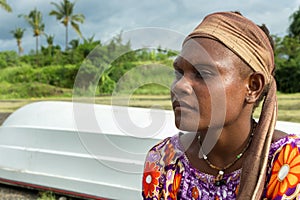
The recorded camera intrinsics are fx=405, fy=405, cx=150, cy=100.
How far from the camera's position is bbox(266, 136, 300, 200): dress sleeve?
3.76 feet

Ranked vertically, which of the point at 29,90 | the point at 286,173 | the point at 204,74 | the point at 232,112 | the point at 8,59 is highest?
the point at 204,74

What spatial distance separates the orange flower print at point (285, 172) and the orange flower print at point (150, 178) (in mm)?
373

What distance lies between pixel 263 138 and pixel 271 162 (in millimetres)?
97

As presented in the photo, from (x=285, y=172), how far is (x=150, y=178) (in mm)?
448

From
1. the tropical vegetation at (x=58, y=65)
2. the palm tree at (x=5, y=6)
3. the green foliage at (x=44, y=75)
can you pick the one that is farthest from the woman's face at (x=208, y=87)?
the green foliage at (x=44, y=75)

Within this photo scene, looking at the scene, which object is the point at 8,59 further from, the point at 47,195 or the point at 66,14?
the point at 47,195

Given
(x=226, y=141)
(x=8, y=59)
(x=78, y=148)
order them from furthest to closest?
(x=8, y=59), (x=78, y=148), (x=226, y=141)

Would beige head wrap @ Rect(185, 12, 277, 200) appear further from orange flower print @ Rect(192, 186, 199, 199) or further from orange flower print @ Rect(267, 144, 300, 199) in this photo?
orange flower print @ Rect(192, 186, 199, 199)

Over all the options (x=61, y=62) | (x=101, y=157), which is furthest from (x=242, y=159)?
(x=61, y=62)

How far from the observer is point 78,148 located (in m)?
4.19

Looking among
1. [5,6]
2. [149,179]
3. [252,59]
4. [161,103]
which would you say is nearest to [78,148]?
[161,103]

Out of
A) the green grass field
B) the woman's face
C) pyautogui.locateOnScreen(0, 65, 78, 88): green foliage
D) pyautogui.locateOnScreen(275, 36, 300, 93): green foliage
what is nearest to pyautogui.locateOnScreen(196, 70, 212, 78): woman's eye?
the woman's face

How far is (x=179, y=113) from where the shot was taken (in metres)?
1.11

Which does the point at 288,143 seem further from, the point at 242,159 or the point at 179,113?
the point at 179,113
